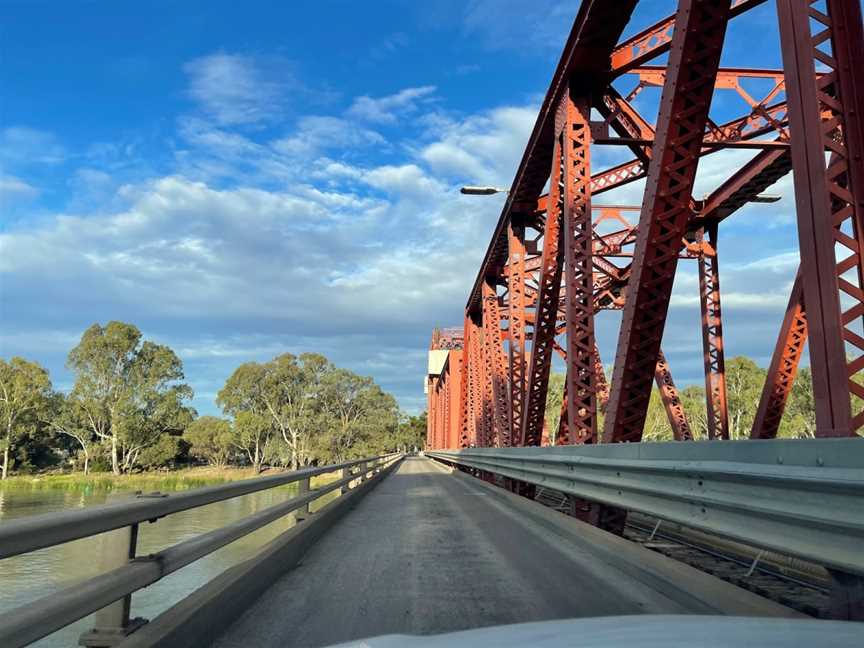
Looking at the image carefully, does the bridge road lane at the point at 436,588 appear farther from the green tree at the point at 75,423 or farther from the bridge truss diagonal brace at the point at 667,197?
the green tree at the point at 75,423

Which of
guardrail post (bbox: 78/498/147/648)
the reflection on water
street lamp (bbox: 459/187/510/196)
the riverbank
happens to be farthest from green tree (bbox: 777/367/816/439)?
the riverbank

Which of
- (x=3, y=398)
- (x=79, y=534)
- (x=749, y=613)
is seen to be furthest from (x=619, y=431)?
(x=3, y=398)

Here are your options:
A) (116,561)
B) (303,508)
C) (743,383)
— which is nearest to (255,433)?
(743,383)

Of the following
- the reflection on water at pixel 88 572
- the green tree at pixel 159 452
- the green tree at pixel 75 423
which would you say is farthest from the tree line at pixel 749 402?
the green tree at pixel 75 423

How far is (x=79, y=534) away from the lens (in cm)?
225

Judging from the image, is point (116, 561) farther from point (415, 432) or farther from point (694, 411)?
point (415, 432)

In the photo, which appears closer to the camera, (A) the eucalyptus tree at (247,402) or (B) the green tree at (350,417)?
(A) the eucalyptus tree at (247,402)

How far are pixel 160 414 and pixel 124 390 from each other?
3702mm

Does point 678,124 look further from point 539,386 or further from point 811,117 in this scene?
point 539,386

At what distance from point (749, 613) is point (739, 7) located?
694 cm

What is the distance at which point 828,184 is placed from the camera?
12.0 ft

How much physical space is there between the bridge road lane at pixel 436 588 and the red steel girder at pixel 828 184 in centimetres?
136

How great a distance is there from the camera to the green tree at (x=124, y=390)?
50719mm

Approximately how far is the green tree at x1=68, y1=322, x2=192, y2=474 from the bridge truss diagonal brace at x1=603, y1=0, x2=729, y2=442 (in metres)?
52.7
